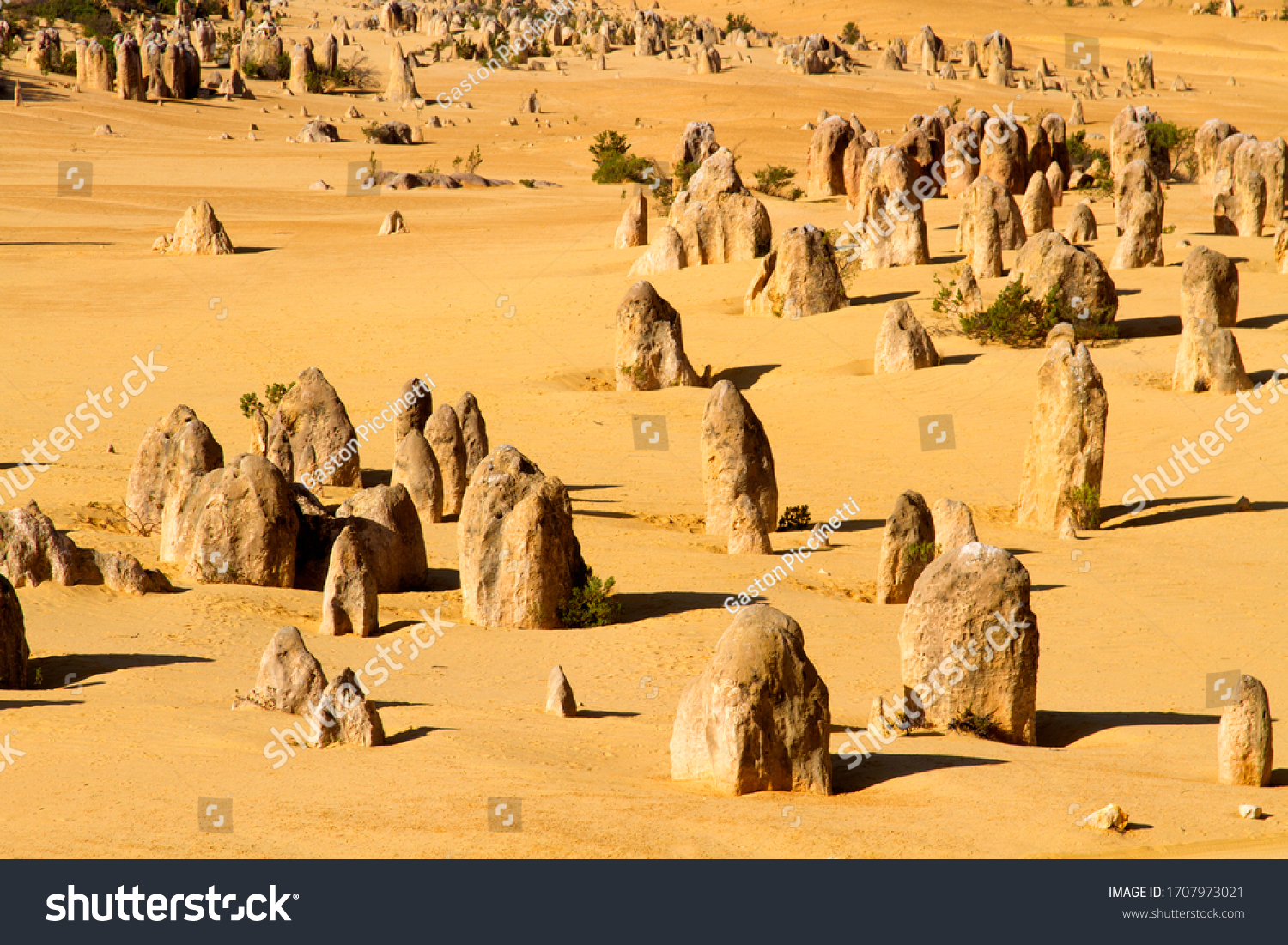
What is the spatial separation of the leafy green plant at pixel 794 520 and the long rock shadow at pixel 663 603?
9.06 ft

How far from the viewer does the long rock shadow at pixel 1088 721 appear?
9273 mm

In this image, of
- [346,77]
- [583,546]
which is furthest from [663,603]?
[346,77]

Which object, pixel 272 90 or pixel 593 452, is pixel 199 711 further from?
pixel 272 90

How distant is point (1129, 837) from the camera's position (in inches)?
266

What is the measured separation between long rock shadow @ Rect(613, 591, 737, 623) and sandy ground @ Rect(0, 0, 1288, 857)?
4 cm

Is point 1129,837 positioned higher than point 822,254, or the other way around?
point 822,254

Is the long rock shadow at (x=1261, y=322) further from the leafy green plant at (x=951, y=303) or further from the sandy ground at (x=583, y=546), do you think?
the leafy green plant at (x=951, y=303)

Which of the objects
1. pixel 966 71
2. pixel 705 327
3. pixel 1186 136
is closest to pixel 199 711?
pixel 705 327

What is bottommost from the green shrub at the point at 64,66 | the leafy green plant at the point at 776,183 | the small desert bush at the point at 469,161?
the leafy green plant at the point at 776,183

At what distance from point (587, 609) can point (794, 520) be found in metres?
4.21

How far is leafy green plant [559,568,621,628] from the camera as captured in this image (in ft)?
37.1

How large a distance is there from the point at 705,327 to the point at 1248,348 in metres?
8.35

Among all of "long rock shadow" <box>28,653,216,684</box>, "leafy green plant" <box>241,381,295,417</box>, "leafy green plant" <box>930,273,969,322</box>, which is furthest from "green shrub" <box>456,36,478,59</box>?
"long rock shadow" <box>28,653,216,684</box>

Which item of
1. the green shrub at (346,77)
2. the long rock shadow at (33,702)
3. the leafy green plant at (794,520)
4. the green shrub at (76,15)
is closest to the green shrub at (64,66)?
the green shrub at (76,15)
